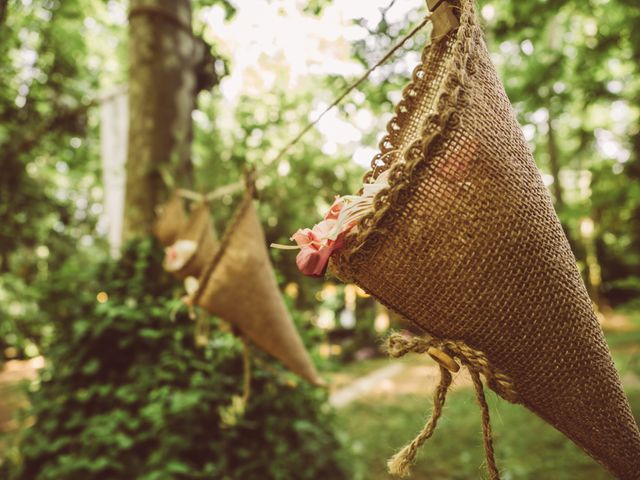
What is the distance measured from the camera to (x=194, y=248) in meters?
2.17

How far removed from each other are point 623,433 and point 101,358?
242 centimetres

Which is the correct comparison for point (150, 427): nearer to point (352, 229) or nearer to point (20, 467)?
point (20, 467)

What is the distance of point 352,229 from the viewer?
0.72 meters

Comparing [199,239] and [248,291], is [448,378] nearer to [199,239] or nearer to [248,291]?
[248,291]

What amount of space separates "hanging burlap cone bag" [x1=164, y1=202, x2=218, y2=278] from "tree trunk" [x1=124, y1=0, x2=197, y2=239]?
52 cm

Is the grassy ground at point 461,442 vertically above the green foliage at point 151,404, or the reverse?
the green foliage at point 151,404

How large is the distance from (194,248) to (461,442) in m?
3.34

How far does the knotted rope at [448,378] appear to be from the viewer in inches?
28.7

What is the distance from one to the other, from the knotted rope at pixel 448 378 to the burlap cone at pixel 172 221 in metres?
1.98

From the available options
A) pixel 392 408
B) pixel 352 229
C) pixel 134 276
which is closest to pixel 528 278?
pixel 352 229

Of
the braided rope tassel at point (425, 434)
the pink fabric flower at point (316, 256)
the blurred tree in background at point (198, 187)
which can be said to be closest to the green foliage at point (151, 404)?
the blurred tree in background at point (198, 187)

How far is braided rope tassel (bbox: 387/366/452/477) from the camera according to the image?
2.53 ft

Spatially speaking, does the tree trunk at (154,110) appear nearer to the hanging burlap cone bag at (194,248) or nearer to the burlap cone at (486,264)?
the hanging burlap cone bag at (194,248)

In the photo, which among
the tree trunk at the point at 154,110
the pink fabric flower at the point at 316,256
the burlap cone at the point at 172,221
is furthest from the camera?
the tree trunk at the point at 154,110
